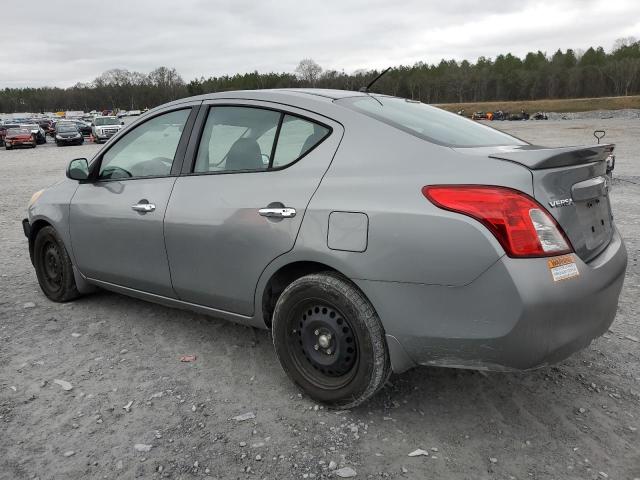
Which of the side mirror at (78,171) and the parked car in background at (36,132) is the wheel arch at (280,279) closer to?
the side mirror at (78,171)

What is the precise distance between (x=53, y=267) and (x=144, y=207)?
1.67 m

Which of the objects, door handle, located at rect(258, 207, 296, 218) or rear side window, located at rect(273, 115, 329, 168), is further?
rear side window, located at rect(273, 115, 329, 168)

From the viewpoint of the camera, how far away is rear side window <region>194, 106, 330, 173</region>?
3.09m

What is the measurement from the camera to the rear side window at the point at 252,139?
10.2 ft

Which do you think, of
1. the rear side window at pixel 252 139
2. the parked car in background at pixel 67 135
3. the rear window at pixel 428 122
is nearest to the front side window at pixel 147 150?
the rear side window at pixel 252 139

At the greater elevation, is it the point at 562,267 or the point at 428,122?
the point at 428,122

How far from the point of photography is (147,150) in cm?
399

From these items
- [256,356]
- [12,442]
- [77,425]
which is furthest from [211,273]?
[12,442]

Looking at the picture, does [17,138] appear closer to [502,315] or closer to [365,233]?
[365,233]

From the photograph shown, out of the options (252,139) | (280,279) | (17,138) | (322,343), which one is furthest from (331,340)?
(17,138)

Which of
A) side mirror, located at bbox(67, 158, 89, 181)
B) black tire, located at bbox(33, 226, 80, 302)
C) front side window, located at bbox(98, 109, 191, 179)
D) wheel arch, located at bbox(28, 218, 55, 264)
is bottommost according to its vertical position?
black tire, located at bbox(33, 226, 80, 302)

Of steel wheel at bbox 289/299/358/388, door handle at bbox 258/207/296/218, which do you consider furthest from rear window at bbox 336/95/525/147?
steel wheel at bbox 289/299/358/388

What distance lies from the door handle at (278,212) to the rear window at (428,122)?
664 mm

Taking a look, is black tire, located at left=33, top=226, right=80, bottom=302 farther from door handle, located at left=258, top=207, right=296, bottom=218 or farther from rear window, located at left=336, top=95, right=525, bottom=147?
rear window, located at left=336, top=95, right=525, bottom=147
